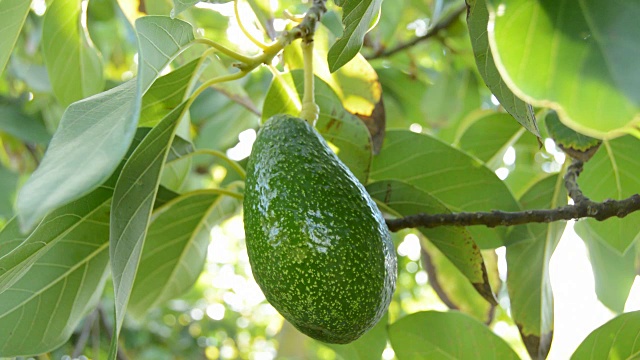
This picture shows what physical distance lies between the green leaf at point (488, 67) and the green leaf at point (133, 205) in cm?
41

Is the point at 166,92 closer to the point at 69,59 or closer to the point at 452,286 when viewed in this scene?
the point at 69,59

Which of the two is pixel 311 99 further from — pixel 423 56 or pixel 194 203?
pixel 423 56

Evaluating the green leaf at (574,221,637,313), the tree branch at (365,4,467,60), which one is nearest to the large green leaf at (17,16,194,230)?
the green leaf at (574,221,637,313)

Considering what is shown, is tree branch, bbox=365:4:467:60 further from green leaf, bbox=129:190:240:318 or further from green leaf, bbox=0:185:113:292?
green leaf, bbox=0:185:113:292

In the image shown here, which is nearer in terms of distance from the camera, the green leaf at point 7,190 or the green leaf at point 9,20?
the green leaf at point 9,20

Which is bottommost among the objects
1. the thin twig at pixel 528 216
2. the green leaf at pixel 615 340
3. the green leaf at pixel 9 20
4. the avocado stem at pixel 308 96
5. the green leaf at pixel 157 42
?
the green leaf at pixel 615 340

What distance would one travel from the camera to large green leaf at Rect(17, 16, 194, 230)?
537 millimetres

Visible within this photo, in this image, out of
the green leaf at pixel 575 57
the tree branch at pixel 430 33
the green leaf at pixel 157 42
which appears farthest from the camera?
the tree branch at pixel 430 33

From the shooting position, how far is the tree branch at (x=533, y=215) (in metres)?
1.05

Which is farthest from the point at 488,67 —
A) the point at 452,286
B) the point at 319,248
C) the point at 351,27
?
the point at 452,286

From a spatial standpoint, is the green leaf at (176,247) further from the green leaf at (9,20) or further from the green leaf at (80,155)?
the green leaf at (80,155)

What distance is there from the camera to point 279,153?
3.24ft

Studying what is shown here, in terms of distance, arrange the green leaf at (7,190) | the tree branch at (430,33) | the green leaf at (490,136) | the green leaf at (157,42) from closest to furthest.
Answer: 1. the green leaf at (157,42)
2. the green leaf at (490,136)
3. the green leaf at (7,190)
4. the tree branch at (430,33)

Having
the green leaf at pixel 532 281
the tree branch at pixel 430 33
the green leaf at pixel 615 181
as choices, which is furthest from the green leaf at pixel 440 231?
the tree branch at pixel 430 33
